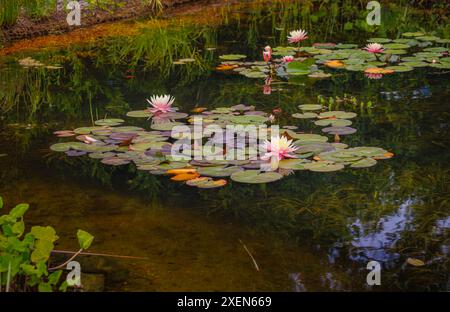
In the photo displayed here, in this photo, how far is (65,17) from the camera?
680cm

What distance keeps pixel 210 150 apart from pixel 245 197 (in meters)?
0.47

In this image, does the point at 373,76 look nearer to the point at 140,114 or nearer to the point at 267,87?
the point at 267,87

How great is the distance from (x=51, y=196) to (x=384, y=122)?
6.07 feet

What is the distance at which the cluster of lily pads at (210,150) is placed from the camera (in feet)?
10.1

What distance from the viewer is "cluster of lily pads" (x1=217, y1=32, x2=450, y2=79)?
4.89m

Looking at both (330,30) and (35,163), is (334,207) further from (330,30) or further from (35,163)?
(330,30)

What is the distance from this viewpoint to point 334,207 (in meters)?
2.78

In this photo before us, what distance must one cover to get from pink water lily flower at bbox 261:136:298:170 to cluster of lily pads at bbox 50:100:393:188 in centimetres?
2

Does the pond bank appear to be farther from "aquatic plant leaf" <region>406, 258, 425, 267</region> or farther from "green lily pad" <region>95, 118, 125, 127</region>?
"aquatic plant leaf" <region>406, 258, 425, 267</region>

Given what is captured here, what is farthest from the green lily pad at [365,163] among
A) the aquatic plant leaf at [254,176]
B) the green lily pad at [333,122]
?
the green lily pad at [333,122]

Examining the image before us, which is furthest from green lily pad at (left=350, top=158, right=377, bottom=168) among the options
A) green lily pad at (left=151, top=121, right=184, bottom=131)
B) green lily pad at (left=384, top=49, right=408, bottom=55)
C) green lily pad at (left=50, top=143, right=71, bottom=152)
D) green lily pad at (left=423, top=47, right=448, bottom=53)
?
green lily pad at (left=423, top=47, right=448, bottom=53)

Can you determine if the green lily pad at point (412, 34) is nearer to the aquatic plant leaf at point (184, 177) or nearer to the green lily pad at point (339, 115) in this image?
the green lily pad at point (339, 115)

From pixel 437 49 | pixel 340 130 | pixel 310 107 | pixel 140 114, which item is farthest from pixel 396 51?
pixel 140 114
